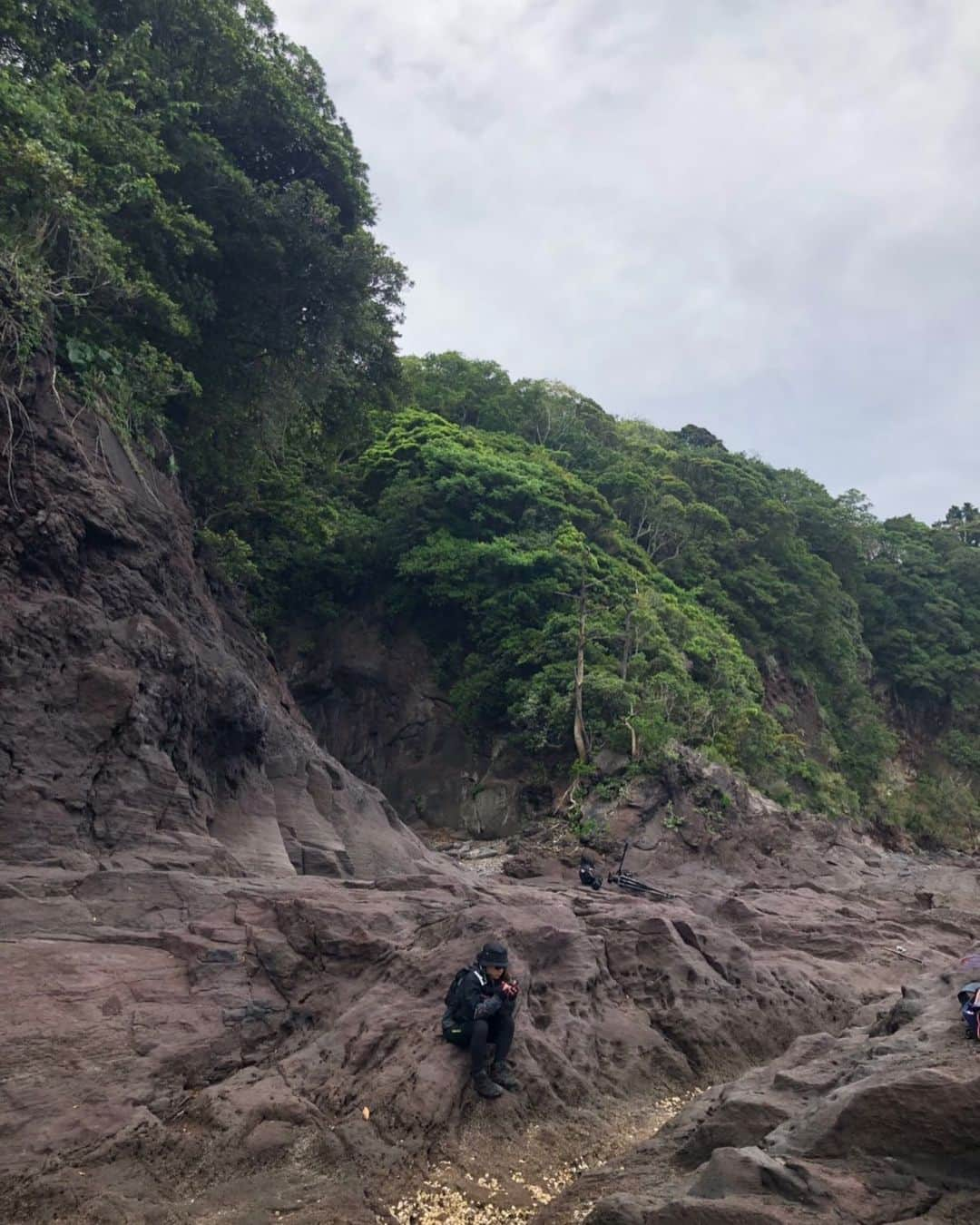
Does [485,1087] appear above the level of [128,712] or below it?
below

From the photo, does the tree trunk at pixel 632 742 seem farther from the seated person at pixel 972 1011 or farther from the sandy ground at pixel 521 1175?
the seated person at pixel 972 1011

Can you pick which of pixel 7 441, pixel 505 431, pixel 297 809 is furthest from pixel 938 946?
pixel 505 431

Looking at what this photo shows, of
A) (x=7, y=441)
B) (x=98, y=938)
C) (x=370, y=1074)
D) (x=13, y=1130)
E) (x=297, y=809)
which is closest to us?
(x=13, y=1130)

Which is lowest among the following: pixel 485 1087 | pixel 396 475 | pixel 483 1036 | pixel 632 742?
pixel 485 1087

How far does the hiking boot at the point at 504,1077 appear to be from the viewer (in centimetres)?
659

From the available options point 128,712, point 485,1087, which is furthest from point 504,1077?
point 128,712

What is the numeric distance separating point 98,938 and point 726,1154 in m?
5.07

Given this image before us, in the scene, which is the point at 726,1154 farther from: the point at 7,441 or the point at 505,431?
the point at 505,431

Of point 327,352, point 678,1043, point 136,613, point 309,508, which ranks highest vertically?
point 327,352

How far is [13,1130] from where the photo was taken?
5117 mm

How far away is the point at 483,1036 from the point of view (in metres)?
6.54

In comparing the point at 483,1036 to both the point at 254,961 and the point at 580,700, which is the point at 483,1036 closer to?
the point at 254,961

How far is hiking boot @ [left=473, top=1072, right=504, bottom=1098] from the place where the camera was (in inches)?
253

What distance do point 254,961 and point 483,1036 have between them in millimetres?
2085
